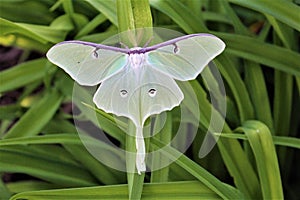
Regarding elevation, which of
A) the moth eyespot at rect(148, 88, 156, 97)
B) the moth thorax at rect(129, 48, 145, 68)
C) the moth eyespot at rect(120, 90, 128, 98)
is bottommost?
the moth eyespot at rect(120, 90, 128, 98)

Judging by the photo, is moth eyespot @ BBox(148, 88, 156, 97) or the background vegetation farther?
the background vegetation

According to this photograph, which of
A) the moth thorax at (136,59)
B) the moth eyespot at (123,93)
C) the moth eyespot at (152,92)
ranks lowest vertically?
the moth eyespot at (123,93)

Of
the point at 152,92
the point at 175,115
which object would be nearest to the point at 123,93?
the point at 152,92

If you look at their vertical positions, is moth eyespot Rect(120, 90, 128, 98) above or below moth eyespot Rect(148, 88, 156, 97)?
below

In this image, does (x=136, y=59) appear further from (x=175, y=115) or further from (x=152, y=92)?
(x=175, y=115)

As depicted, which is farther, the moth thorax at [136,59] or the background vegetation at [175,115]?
the background vegetation at [175,115]

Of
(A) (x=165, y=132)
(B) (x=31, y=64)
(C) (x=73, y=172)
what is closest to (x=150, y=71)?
(A) (x=165, y=132)
